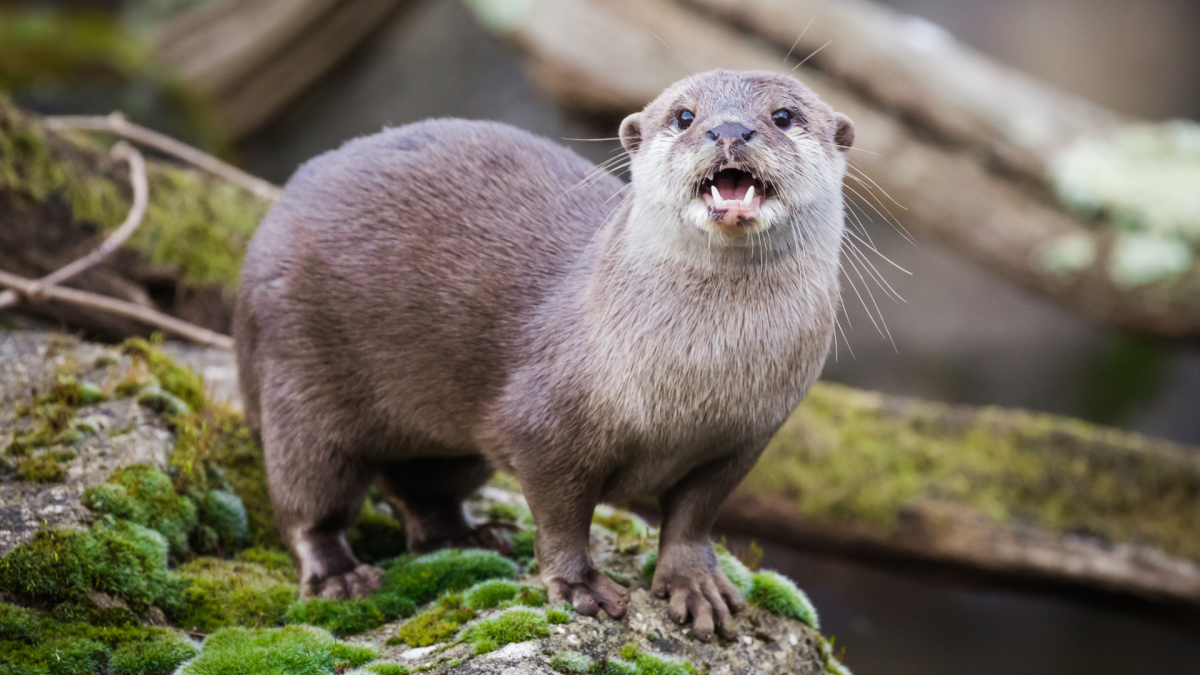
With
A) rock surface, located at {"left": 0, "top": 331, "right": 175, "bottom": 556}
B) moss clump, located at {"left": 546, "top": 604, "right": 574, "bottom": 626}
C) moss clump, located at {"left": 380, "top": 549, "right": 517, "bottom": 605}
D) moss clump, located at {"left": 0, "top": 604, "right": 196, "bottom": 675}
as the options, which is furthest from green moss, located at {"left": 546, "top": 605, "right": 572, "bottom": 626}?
rock surface, located at {"left": 0, "top": 331, "right": 175, "bottom": 556}

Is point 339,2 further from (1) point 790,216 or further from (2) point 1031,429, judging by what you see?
(1) point 790,216

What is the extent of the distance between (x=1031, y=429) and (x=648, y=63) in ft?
13.0

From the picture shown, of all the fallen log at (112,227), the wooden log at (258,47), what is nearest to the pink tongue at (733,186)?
the fallen log at (112,227)

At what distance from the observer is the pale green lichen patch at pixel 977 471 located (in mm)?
5656

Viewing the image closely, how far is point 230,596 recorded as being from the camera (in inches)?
122

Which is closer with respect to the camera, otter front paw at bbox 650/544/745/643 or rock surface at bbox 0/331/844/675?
rock surface at bbox 0/331/844/675

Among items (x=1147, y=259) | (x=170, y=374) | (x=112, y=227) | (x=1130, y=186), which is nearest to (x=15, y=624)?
(x=170, y=374)

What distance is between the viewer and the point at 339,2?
1092 centimetres

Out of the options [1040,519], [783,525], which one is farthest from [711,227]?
[1040,519]

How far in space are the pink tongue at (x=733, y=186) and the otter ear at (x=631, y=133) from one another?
1.30 feet

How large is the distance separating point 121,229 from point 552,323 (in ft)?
8.95

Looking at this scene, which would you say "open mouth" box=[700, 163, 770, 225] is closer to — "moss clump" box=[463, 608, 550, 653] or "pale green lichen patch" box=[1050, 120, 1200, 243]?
"moss clump" box=[463, 608, 550, 653]

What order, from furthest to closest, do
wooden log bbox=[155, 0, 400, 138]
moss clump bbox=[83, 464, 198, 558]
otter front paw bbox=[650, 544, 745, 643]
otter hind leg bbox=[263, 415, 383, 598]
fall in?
wooden log bbox=[155, 0, 400, 138]
otter hind leg bbox=[263, 415, 383, 598]
moss clump bbox=[83, 464, 198, 558]
otter front paw bbox=[650, 544, 745, 643]

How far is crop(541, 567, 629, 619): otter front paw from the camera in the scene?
2887 mm
